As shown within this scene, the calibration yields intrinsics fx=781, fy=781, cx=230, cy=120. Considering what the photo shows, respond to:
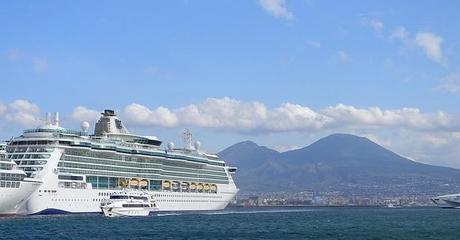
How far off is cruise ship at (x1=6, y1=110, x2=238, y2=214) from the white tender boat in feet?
Answer: 10.9

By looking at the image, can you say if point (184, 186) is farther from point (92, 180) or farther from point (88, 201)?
point (88, 201)

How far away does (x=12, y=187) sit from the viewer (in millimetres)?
92562

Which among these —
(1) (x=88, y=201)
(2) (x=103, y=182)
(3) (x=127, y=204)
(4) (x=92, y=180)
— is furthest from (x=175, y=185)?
(1) (x=88, y=201)

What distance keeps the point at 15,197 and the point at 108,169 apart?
901 inches

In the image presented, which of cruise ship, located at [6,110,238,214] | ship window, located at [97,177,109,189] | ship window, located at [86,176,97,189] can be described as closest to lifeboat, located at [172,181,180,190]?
cruise ship, located at [6,110,238,214]

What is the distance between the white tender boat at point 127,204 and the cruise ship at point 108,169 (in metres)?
3.33

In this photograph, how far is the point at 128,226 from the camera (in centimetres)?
8381

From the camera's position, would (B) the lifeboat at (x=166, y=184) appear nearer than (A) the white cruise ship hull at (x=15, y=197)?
No

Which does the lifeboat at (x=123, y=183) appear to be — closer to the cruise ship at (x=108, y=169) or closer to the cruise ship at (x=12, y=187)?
the cruise ship at (x=108, y=169)

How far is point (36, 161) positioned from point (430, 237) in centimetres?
5411

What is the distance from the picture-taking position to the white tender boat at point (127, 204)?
104m

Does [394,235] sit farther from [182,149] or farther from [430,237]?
[182,149]

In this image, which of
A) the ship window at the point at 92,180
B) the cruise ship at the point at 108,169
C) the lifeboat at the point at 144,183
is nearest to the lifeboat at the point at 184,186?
the cruise ship at the point at 108,169

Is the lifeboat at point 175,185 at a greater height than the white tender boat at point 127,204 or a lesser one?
greater
